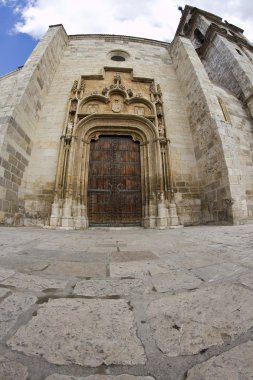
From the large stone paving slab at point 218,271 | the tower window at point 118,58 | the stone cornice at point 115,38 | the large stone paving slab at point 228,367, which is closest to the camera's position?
the large stone paving slab at point 228,367

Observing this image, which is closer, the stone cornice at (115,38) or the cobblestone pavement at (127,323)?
the cobblestone pavement at (127,323)

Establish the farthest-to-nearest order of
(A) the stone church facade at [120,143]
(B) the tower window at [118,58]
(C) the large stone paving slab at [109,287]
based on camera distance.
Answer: (B) the tower window at [118,58] < (A) the stone church facade at [120,143] < (C) the large stone paving slab at [109,287]

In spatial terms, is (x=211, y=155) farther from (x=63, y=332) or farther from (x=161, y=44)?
(x=161, y=44)

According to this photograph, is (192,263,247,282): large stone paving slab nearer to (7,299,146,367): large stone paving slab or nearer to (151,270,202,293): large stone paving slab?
(151,270,202,293): large stone paving slab

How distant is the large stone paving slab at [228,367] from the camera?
48cm

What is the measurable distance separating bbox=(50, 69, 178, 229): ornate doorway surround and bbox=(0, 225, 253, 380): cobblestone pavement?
4199 millimetres

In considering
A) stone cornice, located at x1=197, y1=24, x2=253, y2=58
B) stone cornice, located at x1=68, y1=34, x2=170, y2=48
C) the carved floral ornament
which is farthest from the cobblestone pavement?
stone cornice, located at x1=197, y1=24, x2=253, y2=58

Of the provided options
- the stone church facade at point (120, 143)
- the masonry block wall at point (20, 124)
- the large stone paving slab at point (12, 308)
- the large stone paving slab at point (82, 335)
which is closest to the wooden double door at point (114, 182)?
the stone church facade at point (120, 143)

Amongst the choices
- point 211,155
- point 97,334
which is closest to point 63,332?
point 97,334

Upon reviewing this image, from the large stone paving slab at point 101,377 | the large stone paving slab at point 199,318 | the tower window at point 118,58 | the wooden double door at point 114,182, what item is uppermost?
the tower window at point 118,58

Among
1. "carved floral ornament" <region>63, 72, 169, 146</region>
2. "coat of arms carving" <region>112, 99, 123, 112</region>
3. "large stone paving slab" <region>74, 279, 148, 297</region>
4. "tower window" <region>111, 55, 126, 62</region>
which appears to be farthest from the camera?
"tower window" <region>111, 55, 126, 62</region>

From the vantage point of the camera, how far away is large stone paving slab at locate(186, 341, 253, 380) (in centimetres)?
48

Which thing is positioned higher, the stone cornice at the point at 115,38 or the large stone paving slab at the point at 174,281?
the stone cornice at the point at 115,38

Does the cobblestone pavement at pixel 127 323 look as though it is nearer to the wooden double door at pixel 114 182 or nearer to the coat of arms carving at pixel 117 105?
the wooden double door at pixel 114 182
